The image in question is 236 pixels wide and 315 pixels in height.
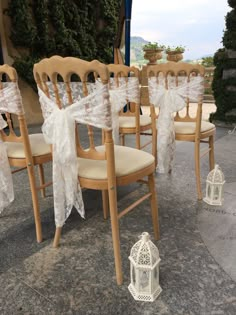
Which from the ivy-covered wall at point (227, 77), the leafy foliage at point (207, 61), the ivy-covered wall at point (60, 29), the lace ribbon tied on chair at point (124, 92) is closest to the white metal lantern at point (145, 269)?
the lace ribbon tied on chair at point (124, 92)

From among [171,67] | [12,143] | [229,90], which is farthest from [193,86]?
[229,90]

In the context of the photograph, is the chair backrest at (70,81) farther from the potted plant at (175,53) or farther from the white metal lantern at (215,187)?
the potted plant at (175,53)

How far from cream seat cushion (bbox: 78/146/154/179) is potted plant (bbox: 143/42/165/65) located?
546cm

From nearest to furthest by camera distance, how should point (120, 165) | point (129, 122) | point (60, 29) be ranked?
point (120, 165)
point (129, 122)
point (60, 29)

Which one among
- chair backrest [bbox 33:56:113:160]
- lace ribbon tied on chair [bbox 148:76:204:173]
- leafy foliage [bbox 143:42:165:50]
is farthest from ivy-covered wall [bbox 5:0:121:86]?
chair backrest [bbox 33:56:113:160]

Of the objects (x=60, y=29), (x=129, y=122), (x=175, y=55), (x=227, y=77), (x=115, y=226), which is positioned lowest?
(x=115, y=226)

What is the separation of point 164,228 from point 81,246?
1.62ft

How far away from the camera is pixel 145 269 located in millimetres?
1130

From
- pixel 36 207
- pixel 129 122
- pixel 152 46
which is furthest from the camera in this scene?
pixel 152 46

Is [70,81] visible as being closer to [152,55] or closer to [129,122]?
[129,122]

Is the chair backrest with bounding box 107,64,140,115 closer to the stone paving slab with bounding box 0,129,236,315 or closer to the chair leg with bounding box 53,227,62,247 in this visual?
the stone paving slab with bounding box 0,129,236,315

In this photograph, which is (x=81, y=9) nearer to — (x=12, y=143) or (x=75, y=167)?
(x=12, y=143)

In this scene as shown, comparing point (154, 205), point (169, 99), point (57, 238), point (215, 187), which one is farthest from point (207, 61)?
point (57, 238)

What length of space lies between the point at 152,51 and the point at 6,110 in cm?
556
